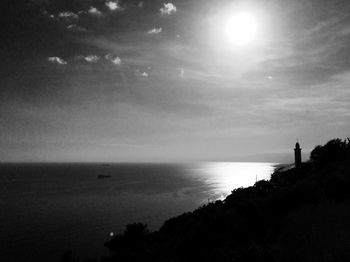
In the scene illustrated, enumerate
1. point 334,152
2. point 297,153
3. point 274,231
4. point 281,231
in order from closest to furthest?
point 281,231
point 274,231
point 334,152
point 297,153

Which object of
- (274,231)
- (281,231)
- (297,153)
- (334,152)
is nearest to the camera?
(281,231)

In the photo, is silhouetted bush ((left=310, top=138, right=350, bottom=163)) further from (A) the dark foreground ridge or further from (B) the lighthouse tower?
(A) the dark foreground ridge

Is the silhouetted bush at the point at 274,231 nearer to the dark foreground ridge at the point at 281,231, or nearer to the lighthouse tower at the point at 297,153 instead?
the dark foreground ridge at the point at 281,231

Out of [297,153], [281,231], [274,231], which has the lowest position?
[274,231]

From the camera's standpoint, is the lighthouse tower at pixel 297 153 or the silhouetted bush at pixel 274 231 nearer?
the silhouetted bush at pixel 274 231

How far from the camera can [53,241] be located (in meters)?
46.3

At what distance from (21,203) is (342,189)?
88.8 metres

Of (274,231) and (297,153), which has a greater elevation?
(297,153)

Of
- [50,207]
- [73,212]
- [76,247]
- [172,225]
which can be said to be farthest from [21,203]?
[172,225]

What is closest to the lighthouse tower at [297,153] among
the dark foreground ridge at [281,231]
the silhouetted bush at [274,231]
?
the dark foreground ridge at [281,231]

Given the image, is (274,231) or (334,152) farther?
(334,152)

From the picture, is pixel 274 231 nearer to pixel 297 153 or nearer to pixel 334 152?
pixel 334 152

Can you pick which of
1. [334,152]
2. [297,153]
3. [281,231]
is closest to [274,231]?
[281,231]

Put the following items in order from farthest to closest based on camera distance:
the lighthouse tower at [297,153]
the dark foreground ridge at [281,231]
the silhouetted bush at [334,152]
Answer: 1. the lighthouse tower at [297,153]
2. the silhouetted bush at [334,152]
3. the dark foreground ridge at [281,231]
